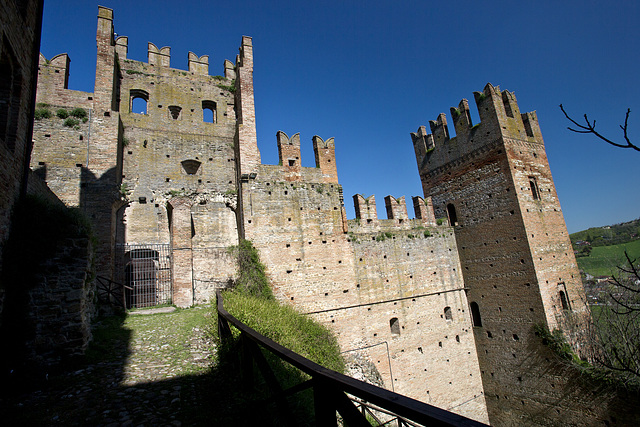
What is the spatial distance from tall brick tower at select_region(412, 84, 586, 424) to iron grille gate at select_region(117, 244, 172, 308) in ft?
43.6

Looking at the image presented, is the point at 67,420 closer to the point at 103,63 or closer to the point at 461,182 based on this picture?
the point at 103,63

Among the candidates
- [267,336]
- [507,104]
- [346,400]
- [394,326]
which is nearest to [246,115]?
[267,336]

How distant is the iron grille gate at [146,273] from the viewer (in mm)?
11661

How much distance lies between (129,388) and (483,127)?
1606 cm

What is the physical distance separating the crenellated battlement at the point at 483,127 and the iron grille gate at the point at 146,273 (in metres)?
14.1

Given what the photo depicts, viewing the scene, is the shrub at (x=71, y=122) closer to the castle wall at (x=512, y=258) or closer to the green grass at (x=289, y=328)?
the green grass at (x=289, y=328)

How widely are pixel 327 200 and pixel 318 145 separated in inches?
88.9

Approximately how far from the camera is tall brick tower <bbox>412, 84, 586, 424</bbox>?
12367 mm

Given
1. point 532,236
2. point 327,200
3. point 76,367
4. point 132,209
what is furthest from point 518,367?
point 132,209

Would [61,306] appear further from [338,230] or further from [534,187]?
[534,187]

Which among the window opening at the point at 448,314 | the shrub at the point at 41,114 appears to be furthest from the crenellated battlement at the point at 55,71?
the window opening at the point at 448,314

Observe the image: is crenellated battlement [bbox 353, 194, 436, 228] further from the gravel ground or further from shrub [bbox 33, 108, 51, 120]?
shrub [bbox 33, 108, 51, 120]

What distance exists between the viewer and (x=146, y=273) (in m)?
12.5

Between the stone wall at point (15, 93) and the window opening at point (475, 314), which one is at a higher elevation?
the stone wall at point (15, 93)
